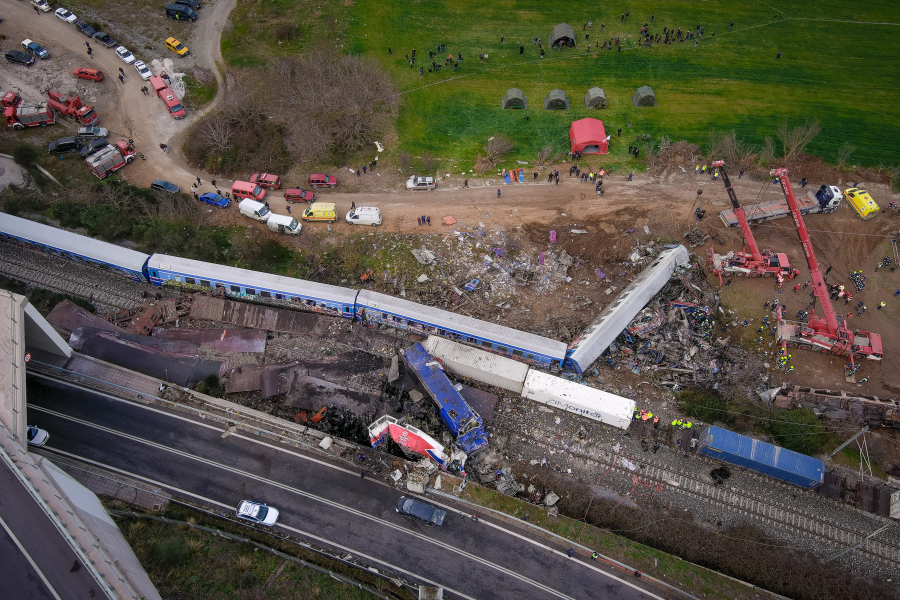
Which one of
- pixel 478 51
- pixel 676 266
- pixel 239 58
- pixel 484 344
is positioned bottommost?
pixel 484 344

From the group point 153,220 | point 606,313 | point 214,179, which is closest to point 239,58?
point 214,179

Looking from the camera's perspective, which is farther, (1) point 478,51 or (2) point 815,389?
(1) point 478,51

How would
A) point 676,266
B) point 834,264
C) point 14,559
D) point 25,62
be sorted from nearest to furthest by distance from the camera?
point 14,559 → point 676,266 → point 834,264 → point 25,62

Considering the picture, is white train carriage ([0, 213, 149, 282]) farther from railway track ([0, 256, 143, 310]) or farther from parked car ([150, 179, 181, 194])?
parked car ([150, 179, 181, 194])

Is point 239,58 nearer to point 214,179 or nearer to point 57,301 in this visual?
point 214,179

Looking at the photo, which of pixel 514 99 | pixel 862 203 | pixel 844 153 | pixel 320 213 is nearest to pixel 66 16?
pixel 320 213

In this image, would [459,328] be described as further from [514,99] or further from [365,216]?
[514,99]

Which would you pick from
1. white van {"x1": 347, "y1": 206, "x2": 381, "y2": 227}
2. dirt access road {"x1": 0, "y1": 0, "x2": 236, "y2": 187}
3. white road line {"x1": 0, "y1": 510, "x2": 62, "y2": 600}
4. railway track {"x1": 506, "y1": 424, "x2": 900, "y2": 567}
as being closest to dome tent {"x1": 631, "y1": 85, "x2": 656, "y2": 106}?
white van {"x1": 347, "y1": 206, "x2": 381, "y2": 227}
